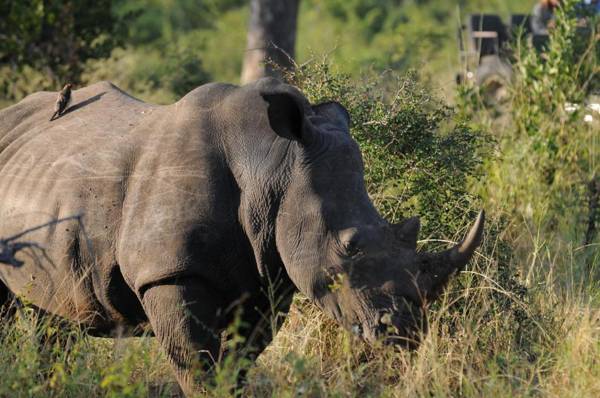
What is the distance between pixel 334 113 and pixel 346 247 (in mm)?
791

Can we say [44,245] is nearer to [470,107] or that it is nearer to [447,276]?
[447,276]

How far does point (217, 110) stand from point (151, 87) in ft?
21.7

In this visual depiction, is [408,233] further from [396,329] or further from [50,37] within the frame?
[50,37]

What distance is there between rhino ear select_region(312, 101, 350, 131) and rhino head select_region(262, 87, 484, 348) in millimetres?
263

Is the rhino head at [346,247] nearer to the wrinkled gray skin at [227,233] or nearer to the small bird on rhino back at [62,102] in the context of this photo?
the wrinkled gray skin at [227,233]

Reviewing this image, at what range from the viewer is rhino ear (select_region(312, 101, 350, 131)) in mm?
5810

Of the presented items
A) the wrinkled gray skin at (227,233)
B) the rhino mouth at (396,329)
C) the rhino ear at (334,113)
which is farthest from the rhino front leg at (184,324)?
the rhino ear at (334,113)

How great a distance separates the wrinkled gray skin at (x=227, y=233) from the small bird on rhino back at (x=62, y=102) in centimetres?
61

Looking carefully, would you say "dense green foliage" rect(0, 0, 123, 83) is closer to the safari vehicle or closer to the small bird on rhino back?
the safari vehicle

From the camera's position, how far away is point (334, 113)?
587 cm

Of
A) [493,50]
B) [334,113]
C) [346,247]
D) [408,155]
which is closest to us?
[346,247]

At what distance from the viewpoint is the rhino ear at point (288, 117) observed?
5.39m

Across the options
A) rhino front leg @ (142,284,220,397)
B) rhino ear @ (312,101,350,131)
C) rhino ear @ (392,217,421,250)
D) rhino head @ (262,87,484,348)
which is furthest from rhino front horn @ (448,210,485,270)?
rhino front leg @ (142,284,220,397)

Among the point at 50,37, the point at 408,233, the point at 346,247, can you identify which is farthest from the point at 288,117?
the point at 50,37
